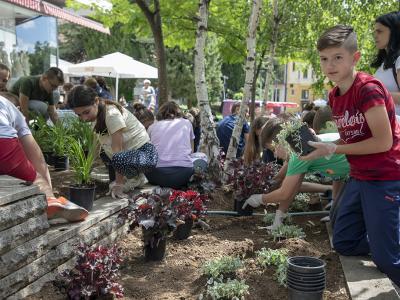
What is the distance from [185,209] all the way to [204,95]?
2.58 metres

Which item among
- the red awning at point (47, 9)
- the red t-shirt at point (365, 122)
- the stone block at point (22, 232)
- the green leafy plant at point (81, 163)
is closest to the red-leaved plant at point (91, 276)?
the stone block at point (22, 232)

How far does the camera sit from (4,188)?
292 cm

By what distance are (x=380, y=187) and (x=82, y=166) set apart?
2404 mm

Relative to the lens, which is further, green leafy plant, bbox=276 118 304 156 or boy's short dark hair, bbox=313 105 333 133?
boy's short dark hair, bbox=313 105 333 133

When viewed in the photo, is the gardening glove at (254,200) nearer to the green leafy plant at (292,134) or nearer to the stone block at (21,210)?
the green leafy plant at (292,134)

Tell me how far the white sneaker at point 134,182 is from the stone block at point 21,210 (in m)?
1.69

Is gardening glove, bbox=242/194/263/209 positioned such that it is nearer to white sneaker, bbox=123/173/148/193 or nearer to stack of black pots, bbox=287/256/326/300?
white sneaker, bbox=123/173/148/193

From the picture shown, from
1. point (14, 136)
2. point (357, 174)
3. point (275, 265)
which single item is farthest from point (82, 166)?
point (357, 174)

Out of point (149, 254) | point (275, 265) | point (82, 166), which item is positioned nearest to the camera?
point (275, 265)

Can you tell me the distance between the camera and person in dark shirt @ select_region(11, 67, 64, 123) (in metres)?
6.93

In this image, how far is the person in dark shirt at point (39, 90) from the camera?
273 inches

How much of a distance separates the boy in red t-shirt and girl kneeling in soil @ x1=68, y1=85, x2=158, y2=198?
6.40 feet

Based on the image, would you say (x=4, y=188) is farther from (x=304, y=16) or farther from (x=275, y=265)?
(x=304, y=16)

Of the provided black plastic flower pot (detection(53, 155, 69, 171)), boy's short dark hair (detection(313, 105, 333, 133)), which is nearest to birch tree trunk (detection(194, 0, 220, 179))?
boy's short dark hair (detection(313, 105, 333, 133))
